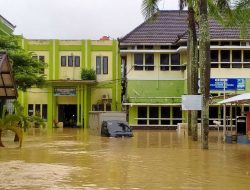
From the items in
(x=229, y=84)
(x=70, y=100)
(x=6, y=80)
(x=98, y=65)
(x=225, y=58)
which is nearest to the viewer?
(x=6, y=80)

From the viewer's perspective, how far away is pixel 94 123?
4412 centimetres

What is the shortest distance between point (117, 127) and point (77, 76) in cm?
2195

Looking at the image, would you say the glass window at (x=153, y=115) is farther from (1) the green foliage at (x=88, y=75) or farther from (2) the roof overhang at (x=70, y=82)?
(1) the green foliage at (x=88, y=75)

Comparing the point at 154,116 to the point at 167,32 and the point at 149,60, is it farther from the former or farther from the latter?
the point at 167,32

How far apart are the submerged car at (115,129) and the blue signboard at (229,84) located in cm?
1211

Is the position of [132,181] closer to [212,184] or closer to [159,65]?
[212,184]

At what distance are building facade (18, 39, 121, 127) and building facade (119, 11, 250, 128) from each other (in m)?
5.02

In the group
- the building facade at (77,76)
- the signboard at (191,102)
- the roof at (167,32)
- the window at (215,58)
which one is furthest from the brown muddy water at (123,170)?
the building facade at (77,76)

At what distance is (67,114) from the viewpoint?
61.2 metres

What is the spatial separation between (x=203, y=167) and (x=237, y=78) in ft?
109

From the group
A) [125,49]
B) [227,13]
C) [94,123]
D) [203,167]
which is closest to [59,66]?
[125,49]

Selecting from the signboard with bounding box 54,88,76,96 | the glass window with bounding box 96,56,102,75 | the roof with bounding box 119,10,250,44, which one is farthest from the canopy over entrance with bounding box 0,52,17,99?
the glass window with bounding box 96,56,102,75

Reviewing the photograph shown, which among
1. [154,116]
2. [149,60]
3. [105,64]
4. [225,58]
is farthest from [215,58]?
[105,64]

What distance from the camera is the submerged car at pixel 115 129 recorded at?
3725 cm
